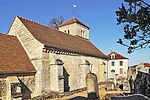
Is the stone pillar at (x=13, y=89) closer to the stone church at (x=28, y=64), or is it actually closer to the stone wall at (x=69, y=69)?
the stone church at (x=28, y=64)

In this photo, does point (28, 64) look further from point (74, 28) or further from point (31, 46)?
point (74, 28)

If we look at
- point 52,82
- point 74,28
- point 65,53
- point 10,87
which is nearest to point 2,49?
point 10,87

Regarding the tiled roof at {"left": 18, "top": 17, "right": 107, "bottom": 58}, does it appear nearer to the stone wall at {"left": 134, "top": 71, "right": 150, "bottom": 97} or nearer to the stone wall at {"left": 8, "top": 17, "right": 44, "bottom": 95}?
the stone wall at {"left": 8, "top": 17, "right": 44, "bottom": 95}

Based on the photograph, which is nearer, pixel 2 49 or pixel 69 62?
A: pixel 2 49

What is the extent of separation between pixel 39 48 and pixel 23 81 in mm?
3423

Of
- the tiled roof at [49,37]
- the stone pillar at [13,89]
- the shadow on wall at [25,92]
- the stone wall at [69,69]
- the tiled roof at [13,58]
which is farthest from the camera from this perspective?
the tiled roof at [49,37]

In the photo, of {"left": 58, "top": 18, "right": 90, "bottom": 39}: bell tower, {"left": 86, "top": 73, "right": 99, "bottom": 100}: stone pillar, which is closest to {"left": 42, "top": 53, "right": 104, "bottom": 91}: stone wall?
{"left": 86, "top": 73, "right": 99, "bottom": 100}: stone pillar

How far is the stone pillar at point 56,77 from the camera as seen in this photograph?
2008cm

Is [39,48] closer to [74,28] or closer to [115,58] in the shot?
[74,28]

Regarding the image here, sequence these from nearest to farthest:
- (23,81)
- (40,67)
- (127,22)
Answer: (127,22) < (23,81) < (40,67)

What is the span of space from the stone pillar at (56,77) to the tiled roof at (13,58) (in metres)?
1.88

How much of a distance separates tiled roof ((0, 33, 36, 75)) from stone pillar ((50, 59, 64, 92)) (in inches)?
74.2

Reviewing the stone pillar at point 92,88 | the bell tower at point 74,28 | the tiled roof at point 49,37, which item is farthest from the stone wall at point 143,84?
the bell tower at point 74,28

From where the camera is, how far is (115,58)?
56.8 meters
